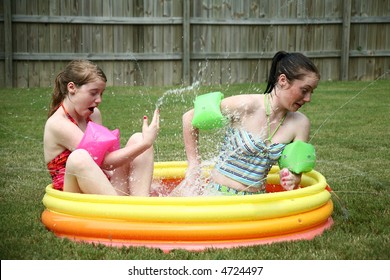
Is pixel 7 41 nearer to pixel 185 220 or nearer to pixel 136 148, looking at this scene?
pixel 136 148

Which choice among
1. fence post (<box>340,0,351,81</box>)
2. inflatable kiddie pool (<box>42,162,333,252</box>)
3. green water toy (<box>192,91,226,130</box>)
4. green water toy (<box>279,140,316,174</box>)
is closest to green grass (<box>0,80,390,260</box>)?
inflatable kiddie pool (<box>42,162,333,252</box>)

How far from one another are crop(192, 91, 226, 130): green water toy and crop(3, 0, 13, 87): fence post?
299 inches

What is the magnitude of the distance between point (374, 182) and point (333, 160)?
881 millimetres

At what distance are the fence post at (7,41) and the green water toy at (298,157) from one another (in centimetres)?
795

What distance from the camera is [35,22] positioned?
10.3 metres

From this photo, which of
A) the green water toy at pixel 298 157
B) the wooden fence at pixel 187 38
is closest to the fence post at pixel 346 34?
the wooden fence at pixel 187 38

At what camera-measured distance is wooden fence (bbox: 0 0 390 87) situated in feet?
34.1

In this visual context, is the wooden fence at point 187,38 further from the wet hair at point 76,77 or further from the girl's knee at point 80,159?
the girl's knee at point 80,159

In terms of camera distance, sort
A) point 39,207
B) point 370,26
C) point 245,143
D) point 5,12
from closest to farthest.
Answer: point 245,143 → point 39,207 → point 5,12 → point 370,26

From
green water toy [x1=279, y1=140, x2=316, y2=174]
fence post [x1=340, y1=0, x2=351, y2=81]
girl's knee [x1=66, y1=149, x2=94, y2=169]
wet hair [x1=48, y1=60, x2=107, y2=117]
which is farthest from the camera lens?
fence post [x1=340, y1=0, x2=351, y2=81]

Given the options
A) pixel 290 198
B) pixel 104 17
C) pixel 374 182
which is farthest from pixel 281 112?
pixel 104 17

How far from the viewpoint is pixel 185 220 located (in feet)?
9.21

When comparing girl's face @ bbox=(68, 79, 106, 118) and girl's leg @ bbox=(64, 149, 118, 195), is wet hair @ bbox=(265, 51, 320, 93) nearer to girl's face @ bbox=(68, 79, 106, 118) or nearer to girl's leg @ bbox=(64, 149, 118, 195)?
girl's face @ bbox=(68, 79, 106, 118)
